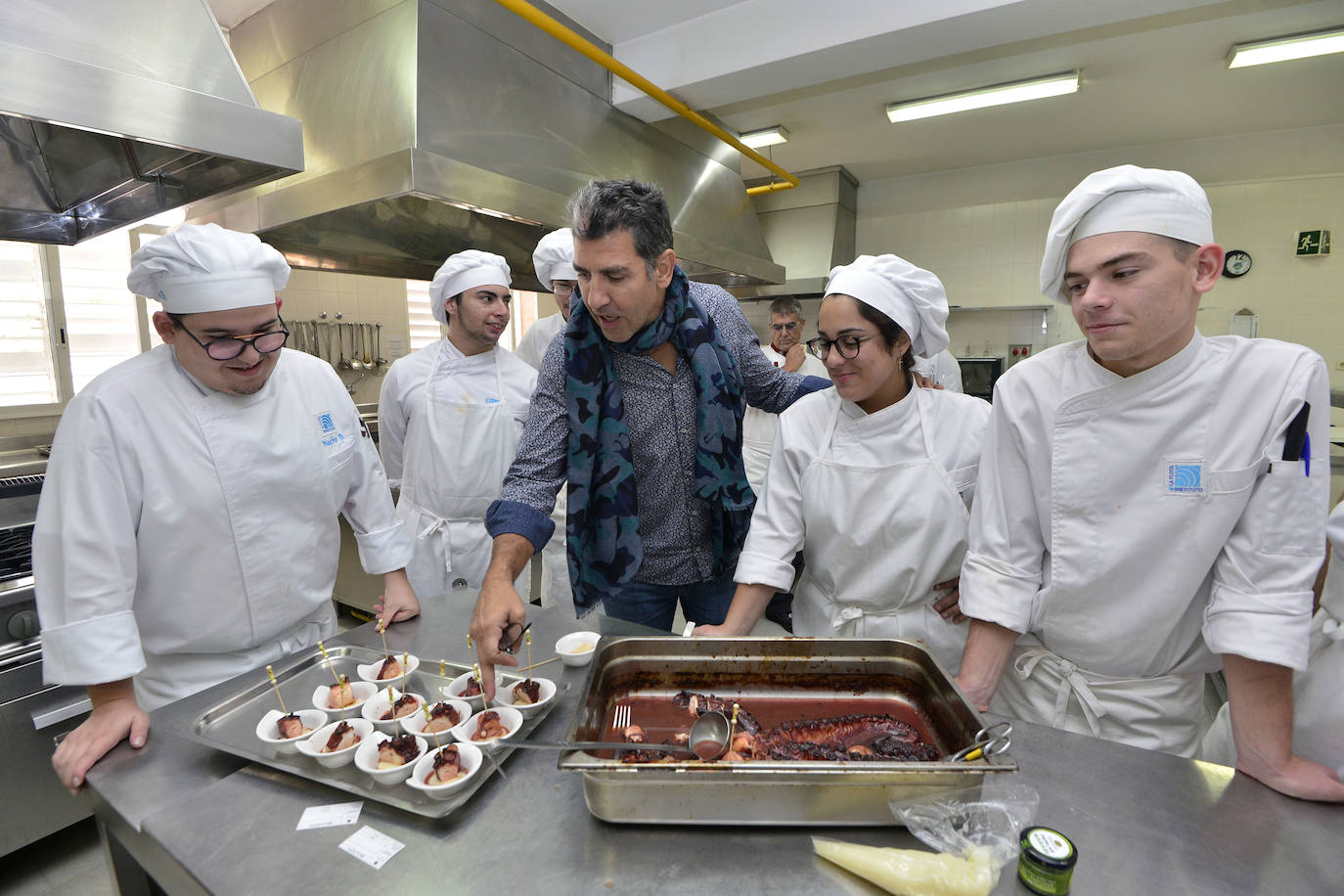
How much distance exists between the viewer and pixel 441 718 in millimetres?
1230

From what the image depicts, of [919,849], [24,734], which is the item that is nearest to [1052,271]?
[919,849]

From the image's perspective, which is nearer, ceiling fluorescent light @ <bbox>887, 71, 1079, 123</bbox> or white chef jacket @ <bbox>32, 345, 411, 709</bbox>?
white chef jacket @ <bbox>32, 345, 411, 709</bbox>

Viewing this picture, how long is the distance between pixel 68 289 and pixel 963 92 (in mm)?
5841

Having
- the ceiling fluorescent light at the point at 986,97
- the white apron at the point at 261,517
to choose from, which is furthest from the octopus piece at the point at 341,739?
the ceiling fluorescent light at the point at 986,97

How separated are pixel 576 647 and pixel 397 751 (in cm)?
46

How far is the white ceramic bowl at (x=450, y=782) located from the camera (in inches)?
39.1

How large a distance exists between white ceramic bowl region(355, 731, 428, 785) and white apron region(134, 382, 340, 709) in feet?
1.95

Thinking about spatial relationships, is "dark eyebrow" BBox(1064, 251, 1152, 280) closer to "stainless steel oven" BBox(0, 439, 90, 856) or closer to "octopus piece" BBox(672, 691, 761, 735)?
"octopus piece" BBox(672, 691, 761, 735)

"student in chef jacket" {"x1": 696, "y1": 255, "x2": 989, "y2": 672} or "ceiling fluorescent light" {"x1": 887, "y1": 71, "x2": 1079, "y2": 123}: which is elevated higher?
"ceiling fluorescent light" {"x1": 887, "y1": 71, "x2": 1079, "y2": 123}

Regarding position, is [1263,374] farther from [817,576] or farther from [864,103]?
[864,103]

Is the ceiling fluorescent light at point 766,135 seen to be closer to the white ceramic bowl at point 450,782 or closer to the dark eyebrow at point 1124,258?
the dark eyebrow at point 1124,258

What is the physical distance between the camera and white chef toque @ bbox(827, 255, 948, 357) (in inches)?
60.7

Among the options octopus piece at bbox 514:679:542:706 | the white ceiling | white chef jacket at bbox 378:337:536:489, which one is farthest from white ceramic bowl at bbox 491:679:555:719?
the white ceiling

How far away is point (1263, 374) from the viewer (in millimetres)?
1131
